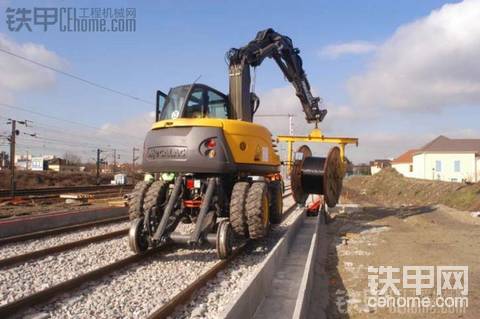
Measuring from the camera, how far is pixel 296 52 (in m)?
14.4

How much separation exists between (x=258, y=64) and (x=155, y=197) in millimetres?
5224

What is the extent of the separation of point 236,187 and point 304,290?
2.72 m

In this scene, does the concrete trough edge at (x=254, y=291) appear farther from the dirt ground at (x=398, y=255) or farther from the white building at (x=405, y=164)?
the white building at (x=405, y=164)

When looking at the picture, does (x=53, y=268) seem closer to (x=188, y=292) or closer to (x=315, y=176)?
(x=188, y=292)

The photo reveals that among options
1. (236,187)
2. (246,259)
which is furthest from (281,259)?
(236,187)

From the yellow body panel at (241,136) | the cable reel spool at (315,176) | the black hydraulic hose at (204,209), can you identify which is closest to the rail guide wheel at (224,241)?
the black hydraulic hose at (204,209)

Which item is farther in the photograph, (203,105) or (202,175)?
(203,105)

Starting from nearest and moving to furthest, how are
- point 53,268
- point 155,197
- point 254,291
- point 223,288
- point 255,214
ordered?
point 254,291
point 223,288
point 53,268
point 255,214
point 155,197

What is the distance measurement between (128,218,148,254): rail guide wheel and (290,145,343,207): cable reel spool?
626 centimetres

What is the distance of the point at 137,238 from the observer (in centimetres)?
707

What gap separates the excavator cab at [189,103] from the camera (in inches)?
319

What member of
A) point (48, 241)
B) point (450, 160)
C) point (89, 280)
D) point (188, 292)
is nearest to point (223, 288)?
point (188, 292)

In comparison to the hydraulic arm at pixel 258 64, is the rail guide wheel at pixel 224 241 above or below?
below

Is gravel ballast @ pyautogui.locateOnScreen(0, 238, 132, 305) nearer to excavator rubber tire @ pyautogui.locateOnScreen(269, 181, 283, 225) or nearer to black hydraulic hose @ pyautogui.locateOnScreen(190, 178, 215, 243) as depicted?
black hydraulic hose @ pyautogui.locateOnScreen(190, 178, 215, 243)
